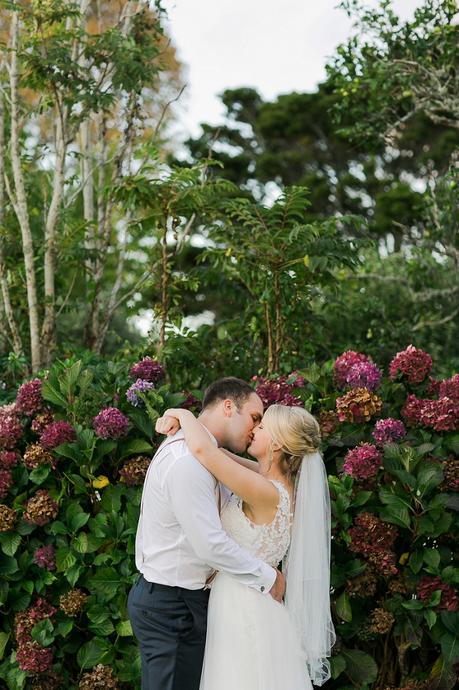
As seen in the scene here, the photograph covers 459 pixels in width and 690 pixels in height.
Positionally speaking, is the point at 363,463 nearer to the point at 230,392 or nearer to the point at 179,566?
the point at 230,392

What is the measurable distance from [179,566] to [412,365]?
1.64 metres

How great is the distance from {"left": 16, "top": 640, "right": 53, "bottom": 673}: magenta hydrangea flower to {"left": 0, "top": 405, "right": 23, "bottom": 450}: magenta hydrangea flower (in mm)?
965

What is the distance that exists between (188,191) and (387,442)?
7.67 ft

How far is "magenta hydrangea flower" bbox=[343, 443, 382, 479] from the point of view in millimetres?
3631

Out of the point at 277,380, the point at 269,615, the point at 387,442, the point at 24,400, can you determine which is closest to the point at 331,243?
the point at 277,380

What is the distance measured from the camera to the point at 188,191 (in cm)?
529

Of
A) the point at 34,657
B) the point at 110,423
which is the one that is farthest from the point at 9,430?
the point at 34,657

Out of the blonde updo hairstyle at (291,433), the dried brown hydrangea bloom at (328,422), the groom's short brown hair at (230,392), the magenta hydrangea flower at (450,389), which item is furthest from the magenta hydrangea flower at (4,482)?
the magenta hydrangea flower at (450,389)

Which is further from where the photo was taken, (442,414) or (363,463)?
(442,414)

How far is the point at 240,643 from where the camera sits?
317 cm

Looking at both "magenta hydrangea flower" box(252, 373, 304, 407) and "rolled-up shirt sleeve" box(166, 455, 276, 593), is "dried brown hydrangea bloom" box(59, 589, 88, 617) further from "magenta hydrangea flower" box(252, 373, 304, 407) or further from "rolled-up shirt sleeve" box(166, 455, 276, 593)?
"magenta hydrangea flower" box(252, 373, 304, 407)

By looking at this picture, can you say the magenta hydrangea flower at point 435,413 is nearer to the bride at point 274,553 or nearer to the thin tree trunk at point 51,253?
the bride at point 274,553

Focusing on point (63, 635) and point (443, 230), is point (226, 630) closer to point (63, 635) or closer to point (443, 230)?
point (63, 635)

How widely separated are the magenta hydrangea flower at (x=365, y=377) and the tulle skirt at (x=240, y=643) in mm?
1207
